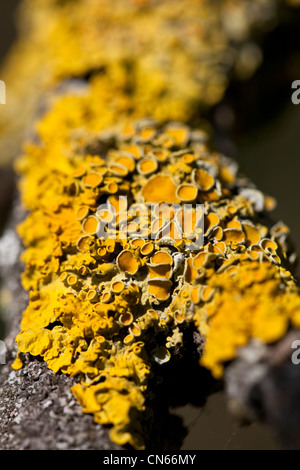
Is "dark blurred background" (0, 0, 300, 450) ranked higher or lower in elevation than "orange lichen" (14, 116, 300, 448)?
Result: higher

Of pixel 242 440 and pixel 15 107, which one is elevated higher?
pixel 15 107

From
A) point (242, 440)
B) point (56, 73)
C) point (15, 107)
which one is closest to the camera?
point (242, 440)

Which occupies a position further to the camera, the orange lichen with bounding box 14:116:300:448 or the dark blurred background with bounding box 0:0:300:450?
the dark blurred background with bounding box 0:0:300:450

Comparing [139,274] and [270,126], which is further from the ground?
[270,126]

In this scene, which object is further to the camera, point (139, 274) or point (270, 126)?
point (270, 126)

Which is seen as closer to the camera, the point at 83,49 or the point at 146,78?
the point at 146,78

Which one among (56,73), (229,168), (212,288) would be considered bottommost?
(212,288)

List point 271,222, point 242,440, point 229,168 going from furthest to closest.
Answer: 1. point 229,168
2. point 271,222
3. point 242,440

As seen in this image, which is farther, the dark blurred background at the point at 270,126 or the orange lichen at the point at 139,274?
the dark blurred background at the point at 270,126

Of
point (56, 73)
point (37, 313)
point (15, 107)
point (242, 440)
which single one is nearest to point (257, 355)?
point (242, 440)

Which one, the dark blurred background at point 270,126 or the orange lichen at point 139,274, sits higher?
the dark blurred background at point 270,126
